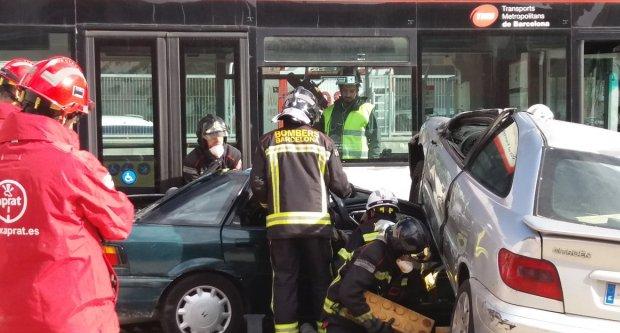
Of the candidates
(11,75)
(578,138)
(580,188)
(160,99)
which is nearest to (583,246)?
(580,188)

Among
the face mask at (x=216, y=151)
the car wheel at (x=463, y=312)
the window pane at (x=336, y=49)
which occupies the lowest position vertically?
the car wheel at (x=463, y=312)

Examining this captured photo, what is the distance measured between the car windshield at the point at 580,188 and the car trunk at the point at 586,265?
13 centimetres

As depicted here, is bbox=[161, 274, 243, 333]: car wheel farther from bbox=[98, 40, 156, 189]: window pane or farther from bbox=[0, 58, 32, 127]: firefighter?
bbox=[98, 40, 156, 189]: window pane

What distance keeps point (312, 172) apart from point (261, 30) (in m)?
3.23

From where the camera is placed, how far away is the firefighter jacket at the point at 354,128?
8172 millimetres

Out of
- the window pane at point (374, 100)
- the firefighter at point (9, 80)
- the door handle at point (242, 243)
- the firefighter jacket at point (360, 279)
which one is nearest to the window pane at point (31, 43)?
the window pane at point (374, 100)

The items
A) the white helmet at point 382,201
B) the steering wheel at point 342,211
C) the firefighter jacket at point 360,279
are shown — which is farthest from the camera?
the steering wheel at point 342,211

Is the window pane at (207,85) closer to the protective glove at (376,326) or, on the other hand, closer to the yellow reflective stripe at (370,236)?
the yellow reflective stripe at (370,236)

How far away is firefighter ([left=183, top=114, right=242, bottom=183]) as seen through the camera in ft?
23.3

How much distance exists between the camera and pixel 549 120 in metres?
4.37

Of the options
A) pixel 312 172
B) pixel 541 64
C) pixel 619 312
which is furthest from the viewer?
pixel 541 64

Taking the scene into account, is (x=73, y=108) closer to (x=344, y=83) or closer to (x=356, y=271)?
(x=356, y=271)

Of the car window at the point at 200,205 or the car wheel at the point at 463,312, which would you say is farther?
the car window at the point at 200,205

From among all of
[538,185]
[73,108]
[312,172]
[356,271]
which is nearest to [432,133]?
[312,172]
